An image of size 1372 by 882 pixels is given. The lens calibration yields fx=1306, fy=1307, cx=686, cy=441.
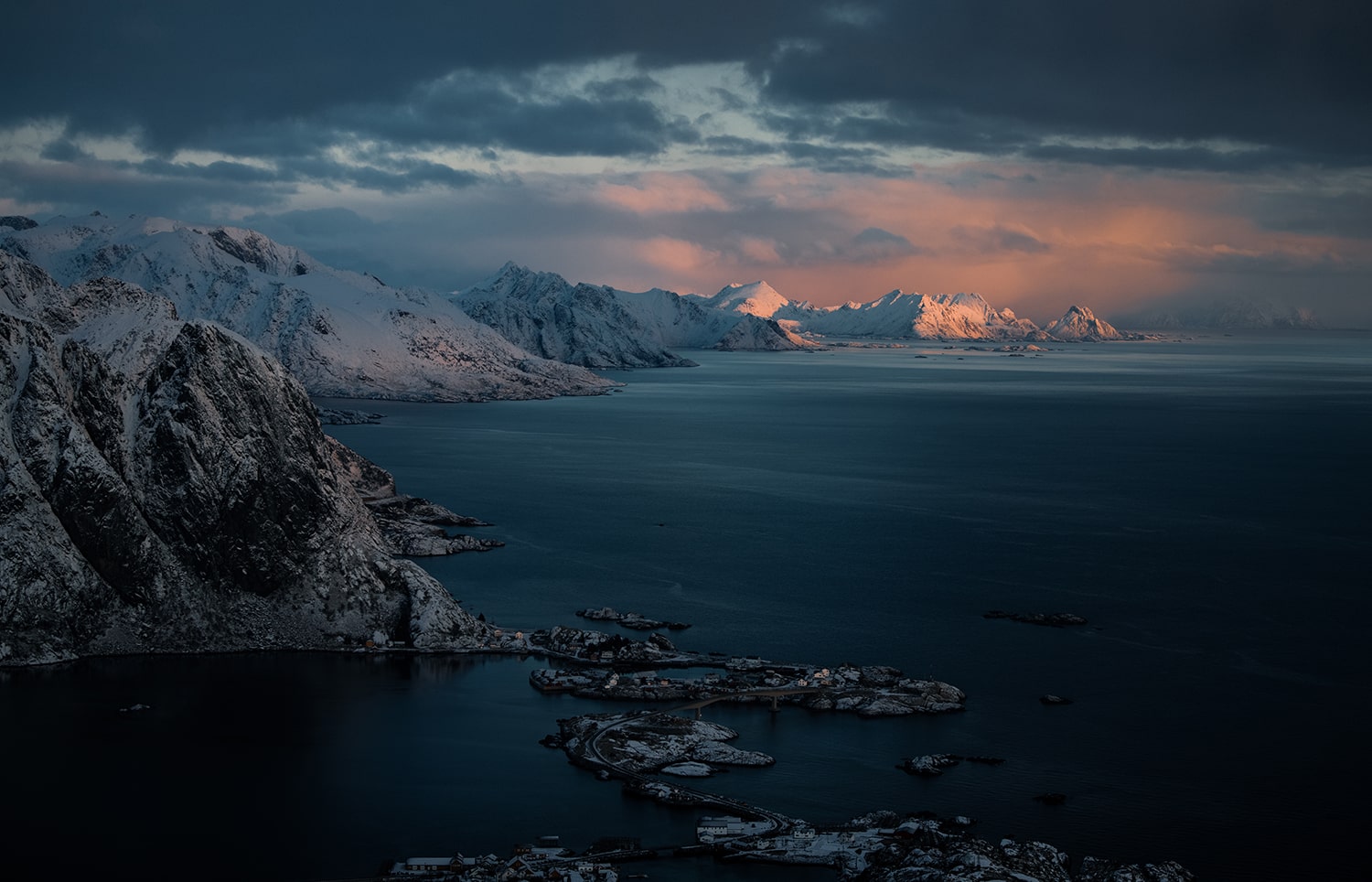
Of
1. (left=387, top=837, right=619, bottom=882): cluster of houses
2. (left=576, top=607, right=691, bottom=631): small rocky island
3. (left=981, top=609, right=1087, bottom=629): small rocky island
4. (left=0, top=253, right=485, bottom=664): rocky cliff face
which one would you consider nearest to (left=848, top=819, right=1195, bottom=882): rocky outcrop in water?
(left=387, top=837, right=619, bottom=882): cluster of houses

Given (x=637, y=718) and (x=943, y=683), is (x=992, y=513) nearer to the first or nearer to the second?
(x=943, y=683)

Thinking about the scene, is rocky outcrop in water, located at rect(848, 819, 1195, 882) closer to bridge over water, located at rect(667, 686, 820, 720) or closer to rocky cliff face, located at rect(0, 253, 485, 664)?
bridge over water, located at rect(667, 686, 820, 720)

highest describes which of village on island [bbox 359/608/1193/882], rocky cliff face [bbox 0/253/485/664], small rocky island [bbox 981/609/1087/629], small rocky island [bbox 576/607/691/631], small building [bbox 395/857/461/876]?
rocky cliff face [bbox 0/253/485/664]

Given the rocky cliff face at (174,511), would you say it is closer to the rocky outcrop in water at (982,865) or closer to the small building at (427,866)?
the small building at (427,866)

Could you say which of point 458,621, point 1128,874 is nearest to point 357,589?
point 458,621

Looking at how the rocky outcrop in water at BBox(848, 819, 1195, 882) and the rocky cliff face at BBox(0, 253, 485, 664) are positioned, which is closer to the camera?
the rocky outcrop in water at BBox(848, 819, 1195, 882)

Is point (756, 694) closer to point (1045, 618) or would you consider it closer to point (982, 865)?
point (982, 865)

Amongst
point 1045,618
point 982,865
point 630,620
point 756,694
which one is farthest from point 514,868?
point 1045,618

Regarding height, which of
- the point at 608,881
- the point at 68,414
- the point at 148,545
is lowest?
the point at 608,881

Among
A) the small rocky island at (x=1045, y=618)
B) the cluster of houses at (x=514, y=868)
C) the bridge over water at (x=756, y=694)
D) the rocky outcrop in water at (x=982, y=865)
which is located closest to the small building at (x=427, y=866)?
the cluster of houses at (x=514, y=868)
